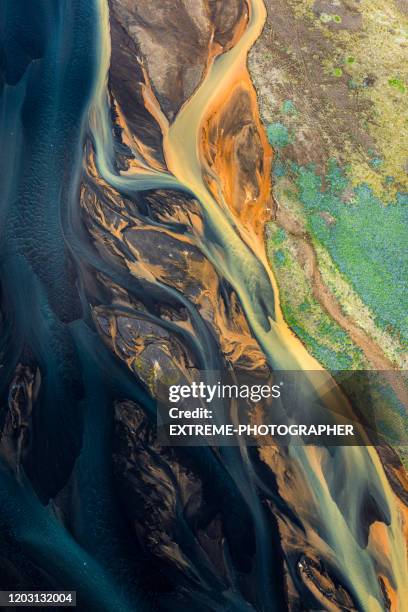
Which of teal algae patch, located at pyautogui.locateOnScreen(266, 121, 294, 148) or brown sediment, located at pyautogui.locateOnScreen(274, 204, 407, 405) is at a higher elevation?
teal algae patch, located at pyautogui.locateOnScreen(266, 121, 294, 148)

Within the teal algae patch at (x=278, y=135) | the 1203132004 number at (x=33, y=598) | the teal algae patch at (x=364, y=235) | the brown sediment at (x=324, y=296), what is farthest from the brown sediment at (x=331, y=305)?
A: the 1203132004 number at (x=33, y=598)

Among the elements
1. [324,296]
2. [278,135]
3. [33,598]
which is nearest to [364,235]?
[324,296]

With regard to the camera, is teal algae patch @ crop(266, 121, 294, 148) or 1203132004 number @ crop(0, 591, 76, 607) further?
teal algae patch @ crop(266, 121, 294, 148)

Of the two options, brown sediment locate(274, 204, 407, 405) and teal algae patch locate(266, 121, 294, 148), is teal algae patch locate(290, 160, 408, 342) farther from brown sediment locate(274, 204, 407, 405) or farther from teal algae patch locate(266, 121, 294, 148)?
teal algae patch locate(266, 121, 294, 148)

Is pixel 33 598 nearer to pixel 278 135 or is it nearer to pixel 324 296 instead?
pixel 324 296

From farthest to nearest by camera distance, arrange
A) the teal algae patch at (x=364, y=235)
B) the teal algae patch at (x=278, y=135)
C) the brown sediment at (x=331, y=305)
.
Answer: the teal algae patch at (x=278, y=135)
the teal algae patch at (x=364, y=235)
the brown sediment at (x=331, y=305)

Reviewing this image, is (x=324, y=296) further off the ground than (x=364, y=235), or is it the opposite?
(x=364, y=235)

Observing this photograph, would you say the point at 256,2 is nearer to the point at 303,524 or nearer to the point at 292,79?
the point at 292,79

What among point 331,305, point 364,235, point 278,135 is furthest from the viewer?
point 278,135

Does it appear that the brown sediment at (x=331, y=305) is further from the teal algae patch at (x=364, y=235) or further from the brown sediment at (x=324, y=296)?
the teal algae patch at (x=364, y=235)

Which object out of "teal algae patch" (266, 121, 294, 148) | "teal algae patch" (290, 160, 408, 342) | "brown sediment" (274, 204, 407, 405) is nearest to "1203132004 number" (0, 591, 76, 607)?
"brown sediment" (274, 204, 407, 405)

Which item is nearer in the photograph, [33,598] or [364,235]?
[33,598]

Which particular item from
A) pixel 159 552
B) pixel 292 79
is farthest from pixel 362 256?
pixel 159 552
